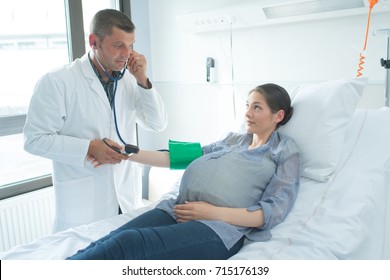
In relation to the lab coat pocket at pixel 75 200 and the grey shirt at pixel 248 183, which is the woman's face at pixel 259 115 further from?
the lab coat pocket at pixel 75 200

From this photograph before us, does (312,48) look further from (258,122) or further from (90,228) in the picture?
(90,228)

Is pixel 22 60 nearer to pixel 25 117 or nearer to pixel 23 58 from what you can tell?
pixel 23 58

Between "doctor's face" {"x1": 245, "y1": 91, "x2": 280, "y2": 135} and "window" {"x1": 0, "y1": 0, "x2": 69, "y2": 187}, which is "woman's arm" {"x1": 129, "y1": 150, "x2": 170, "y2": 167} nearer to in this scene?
"doctor's face" {"x1": 245, "y1": 91, "x2": 280, "y2": 135}

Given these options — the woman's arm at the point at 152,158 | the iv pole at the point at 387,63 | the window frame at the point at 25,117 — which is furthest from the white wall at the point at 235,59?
the woman's arm at the point at 152,158

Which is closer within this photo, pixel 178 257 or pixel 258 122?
pixel 178 257

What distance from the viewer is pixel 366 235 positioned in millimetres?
1147

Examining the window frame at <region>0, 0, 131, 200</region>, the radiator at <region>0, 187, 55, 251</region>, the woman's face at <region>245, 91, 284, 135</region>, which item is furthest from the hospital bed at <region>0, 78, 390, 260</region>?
the window frame at <region>0, 0, 131, 200</region>

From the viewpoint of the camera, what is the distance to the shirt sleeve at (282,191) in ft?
3.93

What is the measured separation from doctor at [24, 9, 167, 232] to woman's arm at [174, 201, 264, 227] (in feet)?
1.57

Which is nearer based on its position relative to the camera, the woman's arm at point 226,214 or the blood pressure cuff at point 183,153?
the woman's arm at point 226,214

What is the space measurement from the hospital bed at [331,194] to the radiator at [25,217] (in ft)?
3.12

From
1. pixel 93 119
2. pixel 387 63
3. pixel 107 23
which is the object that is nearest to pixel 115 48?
pixel 107 23
